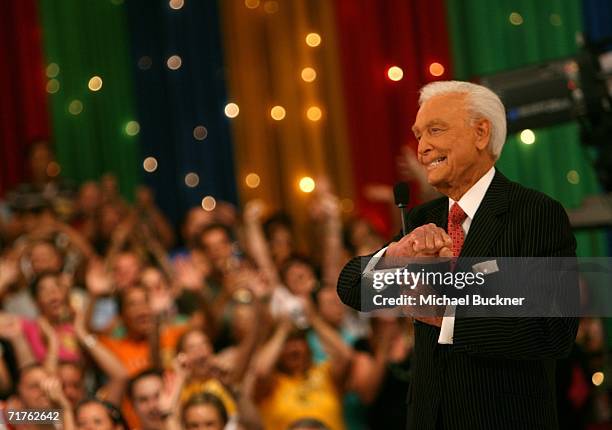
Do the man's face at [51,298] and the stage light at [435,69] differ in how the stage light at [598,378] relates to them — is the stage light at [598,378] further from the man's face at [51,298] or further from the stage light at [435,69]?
the man's face at [51,298]

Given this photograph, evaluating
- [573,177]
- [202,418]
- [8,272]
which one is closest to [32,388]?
[202,418]

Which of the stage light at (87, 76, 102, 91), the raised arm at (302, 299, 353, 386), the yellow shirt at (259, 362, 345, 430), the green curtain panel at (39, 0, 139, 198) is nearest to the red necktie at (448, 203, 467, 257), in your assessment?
the yellow shirt at (259, 362, 345, 430)

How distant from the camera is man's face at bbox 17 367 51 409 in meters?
3.39

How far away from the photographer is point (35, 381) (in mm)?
3469

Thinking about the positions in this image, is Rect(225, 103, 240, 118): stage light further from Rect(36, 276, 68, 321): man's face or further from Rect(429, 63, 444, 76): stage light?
Rect(36, 276, 68, 321): man's face

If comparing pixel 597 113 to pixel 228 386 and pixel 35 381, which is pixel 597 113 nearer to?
pixel 228 386

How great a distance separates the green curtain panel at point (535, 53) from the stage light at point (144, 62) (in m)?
2.35

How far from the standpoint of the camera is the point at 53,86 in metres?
7.38

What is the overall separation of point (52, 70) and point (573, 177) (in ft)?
11.9

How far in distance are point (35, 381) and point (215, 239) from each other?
164 centimetres

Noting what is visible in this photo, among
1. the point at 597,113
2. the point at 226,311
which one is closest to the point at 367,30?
the point at 226,311

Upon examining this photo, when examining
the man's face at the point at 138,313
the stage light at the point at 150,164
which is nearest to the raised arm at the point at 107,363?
the man's face at the point at 138,313

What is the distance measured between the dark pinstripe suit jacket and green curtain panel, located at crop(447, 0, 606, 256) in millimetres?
2904

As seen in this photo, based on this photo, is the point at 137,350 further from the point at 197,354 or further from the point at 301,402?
the point at 301,402
